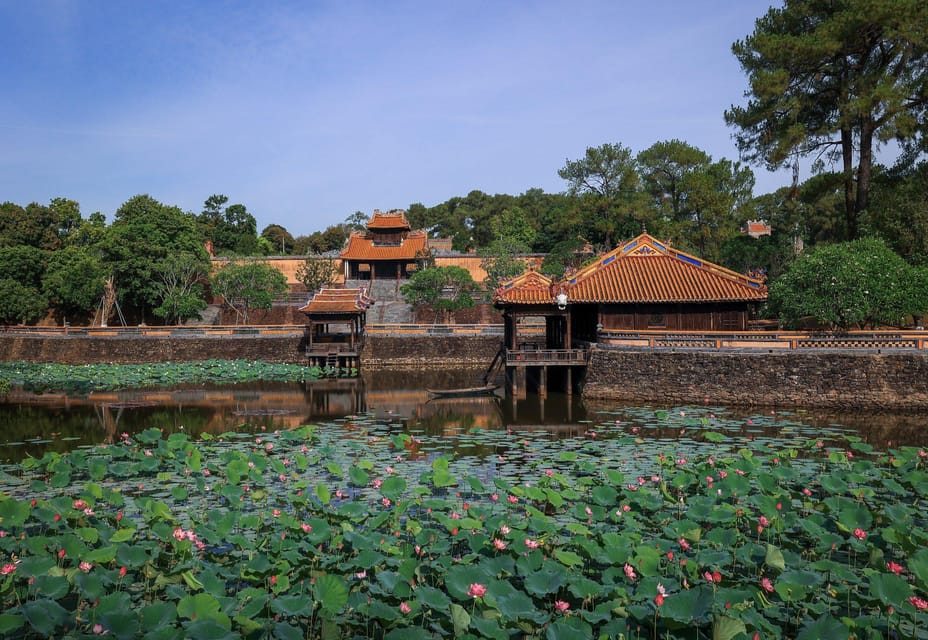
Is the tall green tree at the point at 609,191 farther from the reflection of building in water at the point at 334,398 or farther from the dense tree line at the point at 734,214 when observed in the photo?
the reflection of building in water at the point at 334,398

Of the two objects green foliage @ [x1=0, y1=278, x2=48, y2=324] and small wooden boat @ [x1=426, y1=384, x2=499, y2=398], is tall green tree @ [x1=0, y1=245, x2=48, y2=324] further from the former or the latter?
small wooden boat @ [x1=426, y1=384, x2=499, y2=398]

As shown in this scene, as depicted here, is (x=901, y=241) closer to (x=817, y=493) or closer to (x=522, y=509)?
(x=817, y=493)

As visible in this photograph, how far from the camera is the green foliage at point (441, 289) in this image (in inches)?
1470

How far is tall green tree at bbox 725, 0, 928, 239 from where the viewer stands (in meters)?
23.4

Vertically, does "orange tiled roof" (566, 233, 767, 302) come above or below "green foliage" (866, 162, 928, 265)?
below

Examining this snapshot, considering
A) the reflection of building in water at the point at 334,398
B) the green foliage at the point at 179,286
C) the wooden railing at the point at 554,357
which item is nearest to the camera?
the reflection of building in water at the point at 334,398

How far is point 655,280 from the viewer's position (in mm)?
22688

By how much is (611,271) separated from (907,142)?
1334cm

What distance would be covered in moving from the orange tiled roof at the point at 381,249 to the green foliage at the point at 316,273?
13.6ft

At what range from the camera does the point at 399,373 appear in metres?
30.3

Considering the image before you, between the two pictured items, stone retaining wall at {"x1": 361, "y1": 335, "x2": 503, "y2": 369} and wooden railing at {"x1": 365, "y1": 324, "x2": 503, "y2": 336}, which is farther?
wooden railing at {"x1": 365, "y1": 324, "x2": 503, "y2": 336}

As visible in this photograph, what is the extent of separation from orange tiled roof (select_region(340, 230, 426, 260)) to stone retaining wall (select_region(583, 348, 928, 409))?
30406mm

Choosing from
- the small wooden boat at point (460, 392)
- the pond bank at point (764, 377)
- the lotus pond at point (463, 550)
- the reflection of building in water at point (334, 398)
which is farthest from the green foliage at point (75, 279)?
the pond bank at point (764, 377)

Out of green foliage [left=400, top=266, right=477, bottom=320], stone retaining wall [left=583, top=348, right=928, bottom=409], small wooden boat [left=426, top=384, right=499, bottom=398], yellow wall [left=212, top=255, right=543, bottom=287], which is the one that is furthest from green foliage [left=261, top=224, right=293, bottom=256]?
stone retaining wall [left=583, top=348, right=928, bottom=409]
